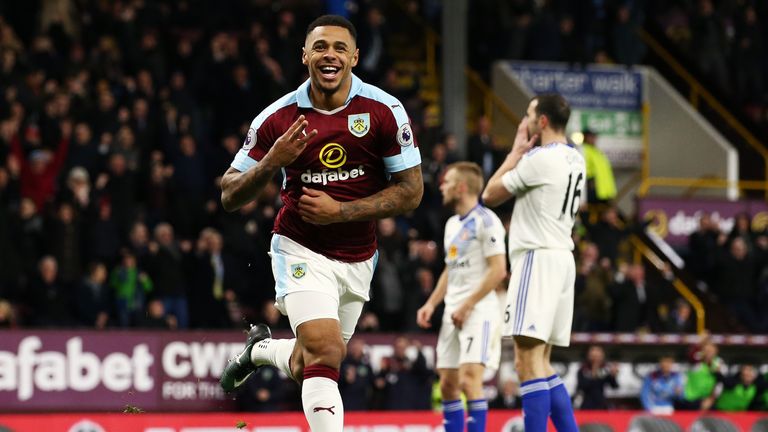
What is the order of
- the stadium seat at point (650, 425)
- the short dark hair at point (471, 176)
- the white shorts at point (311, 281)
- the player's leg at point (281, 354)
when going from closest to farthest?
the white shorts at point (311, 281) → the player's leg at point (281, 354) → the short dark hair at point (471, 176) → the stadium seat at point (650, 425)

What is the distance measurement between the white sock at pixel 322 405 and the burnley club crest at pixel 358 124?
1456mm

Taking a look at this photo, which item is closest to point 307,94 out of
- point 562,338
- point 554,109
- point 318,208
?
point 318,208

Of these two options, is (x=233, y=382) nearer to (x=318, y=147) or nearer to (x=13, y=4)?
(x=318, y=147)

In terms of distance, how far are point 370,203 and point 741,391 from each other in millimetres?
12602

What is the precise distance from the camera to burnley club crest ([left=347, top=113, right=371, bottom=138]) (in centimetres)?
846

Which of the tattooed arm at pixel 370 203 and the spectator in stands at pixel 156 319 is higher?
the tattooed arm at pixel 370 203

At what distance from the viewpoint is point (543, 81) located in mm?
26594

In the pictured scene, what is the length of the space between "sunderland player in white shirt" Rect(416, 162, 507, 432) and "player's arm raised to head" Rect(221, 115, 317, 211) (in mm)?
3808

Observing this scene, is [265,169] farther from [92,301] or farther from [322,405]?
[92,301]

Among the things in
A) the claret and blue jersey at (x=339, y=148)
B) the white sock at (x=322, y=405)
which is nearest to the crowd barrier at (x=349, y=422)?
the white sock at (x=322, y=405)

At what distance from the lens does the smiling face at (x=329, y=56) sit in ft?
27.5

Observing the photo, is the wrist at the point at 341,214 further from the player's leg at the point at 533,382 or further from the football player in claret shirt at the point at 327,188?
the player's leg at the point at 533,382

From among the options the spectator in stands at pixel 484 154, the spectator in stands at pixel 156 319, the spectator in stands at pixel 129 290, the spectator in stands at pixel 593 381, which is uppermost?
the spectator in stands at pixel 484 154

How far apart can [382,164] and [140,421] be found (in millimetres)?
5746
